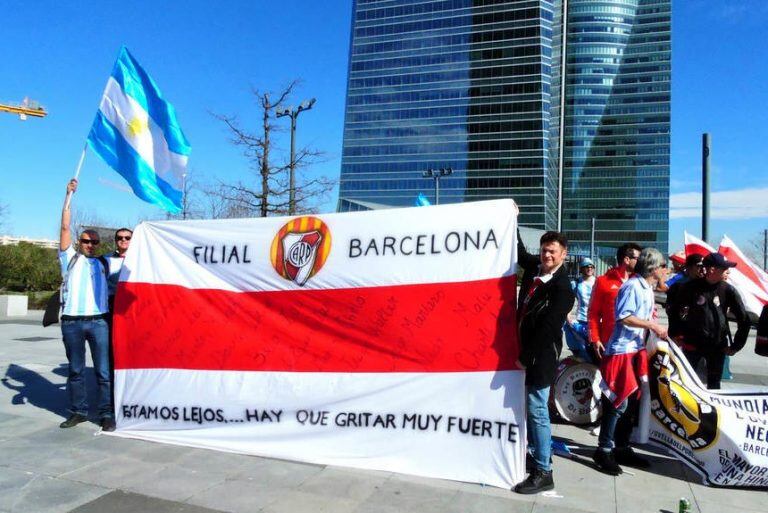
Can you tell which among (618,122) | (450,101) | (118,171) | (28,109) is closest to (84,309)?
(118,171)

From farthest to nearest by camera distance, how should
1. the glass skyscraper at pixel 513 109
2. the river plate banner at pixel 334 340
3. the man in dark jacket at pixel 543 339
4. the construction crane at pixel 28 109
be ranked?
the glass skyscraper at pixel 513 109 → the construction crane at pixel 28 109 → the river plate banner at pixel 334 340 → the man in dark jacket at pixel 543 339

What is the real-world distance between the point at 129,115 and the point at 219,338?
250 centimetres

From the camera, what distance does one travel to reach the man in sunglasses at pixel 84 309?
5.34m

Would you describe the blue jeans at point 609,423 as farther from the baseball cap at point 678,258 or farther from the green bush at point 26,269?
the green bush at point 26,269

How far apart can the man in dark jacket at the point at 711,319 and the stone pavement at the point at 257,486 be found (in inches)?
39.1

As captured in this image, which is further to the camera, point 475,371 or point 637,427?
point 637,427

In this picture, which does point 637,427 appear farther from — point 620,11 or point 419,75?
point 620,11

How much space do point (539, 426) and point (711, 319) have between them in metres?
2.12

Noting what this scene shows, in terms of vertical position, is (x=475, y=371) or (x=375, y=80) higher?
(x=375, y=80)

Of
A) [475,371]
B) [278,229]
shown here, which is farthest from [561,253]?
[278,229]

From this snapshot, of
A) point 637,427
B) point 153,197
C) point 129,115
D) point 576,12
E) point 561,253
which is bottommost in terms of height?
point 637,427

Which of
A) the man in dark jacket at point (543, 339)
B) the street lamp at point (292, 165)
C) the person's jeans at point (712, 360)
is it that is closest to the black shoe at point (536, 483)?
the man in dark jacket at point (543, 339)

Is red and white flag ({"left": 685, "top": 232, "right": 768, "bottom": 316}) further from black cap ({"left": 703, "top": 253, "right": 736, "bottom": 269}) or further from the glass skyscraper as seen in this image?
the glass skyscraper

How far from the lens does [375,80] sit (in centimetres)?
11812
